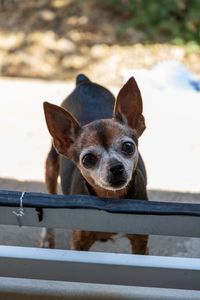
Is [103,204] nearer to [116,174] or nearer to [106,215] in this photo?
[106,215]

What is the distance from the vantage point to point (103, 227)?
2.50 metres

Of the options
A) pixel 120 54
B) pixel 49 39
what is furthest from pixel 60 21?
pixel 120 54

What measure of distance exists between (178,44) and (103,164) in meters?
3.83

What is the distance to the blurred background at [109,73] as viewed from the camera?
14.1 ft

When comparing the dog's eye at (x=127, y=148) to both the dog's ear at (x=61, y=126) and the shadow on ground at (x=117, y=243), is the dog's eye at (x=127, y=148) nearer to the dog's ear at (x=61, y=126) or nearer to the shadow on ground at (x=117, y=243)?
the dog's ear at (x=61, y=126)

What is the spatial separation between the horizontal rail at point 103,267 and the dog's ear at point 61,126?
589mm

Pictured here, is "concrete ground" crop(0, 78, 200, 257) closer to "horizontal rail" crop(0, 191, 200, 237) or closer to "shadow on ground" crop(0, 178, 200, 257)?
"shadow on ground" crop(0, 178, 200, 257)

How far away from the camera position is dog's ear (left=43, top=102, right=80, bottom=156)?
2.89 m

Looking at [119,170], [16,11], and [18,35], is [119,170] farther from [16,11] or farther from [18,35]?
[16,11]

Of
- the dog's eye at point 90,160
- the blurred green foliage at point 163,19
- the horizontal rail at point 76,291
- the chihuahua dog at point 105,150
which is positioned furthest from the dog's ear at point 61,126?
the blurred green foliage at point 163,19

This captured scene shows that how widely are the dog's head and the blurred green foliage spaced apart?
11.8 ft

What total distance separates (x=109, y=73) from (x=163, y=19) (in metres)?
1.06

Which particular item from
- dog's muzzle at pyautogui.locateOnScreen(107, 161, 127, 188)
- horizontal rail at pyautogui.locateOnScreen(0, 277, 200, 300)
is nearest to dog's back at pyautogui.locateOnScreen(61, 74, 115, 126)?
dog's muzzle at pyautogui.locateOnScreen(107, 161, 127, 188)

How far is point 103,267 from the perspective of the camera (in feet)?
8.59
